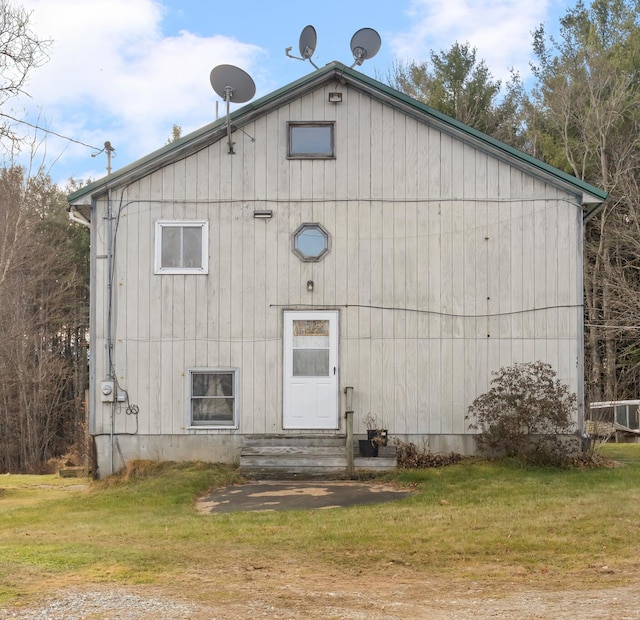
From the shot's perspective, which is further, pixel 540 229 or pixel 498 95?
pixel 498 95

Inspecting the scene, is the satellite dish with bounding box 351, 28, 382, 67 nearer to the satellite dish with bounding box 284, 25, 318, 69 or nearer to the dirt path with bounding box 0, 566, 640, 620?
the satellite dish with bounding box 284, 25, 318, 69

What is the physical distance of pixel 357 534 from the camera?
9.62m

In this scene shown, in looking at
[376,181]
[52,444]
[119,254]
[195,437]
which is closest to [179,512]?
[195,437]

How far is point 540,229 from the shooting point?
593 inches

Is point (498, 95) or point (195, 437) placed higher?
point (498, 95)

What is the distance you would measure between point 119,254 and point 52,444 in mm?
24912

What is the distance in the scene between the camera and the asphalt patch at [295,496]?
11.7 m

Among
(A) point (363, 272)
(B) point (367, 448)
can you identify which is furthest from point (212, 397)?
(A) point (363, 272)

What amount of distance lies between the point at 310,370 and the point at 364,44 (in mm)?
6077

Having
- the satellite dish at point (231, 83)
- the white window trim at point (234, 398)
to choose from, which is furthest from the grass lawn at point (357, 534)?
the satellite dish at point (231, 83)

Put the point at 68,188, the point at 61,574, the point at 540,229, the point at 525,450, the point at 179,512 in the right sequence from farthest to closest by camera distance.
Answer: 1. the point at 68,188
2. the point at 540,229
3. the point at 525,450
4. the point at 179,512
5. the point at 61,574

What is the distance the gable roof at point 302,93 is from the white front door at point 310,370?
3413 mm

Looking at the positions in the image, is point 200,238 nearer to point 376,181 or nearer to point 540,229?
point 376,181

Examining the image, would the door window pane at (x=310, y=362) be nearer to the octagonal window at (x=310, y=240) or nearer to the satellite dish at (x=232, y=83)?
the octagonal window at (x=310, y=240)
